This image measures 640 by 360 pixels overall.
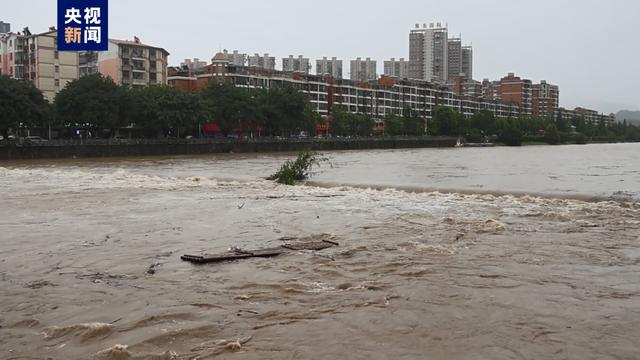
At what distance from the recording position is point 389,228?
11.6 m

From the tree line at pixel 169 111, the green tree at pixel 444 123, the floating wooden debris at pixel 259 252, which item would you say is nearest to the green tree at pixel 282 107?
the tree line at pixel 169 111

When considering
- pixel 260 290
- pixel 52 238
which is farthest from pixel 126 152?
pixel 260 290

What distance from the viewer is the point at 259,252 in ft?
29.1

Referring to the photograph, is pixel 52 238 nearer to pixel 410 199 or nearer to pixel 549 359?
pixel 549 359

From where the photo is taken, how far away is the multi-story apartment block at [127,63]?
77.7 meters

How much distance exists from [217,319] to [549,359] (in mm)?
2826

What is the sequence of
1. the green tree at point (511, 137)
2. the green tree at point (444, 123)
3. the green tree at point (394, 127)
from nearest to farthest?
the green tree at point (394, 127) → the green tree at point (444, 123) → the green tree at point (511, 137)

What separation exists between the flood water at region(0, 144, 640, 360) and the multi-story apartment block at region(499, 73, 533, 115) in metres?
179

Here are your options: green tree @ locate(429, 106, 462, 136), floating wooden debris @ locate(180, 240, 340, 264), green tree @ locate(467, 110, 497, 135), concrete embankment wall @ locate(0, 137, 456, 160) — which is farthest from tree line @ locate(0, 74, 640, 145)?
floating wooden debris @ locate(180, 240, 340, 264)

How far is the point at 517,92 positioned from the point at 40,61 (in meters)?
145

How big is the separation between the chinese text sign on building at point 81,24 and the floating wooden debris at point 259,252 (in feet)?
46.3

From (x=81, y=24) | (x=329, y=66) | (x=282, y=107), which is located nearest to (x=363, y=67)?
(x=329, y=66)

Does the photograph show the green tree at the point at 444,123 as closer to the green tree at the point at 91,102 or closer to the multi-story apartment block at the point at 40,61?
the multi-story apartment block at the point at 40,61

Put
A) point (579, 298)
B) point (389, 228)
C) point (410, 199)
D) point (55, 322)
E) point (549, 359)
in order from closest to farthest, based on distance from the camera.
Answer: point (549, 359)
point (55, 322)
point (579, 298)
point (389, 228)
point (410, 199)
